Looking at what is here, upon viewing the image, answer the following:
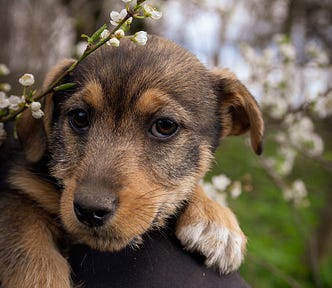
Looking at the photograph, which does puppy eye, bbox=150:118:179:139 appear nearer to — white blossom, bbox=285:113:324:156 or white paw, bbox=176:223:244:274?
white paw, bbox=176:223:244:274

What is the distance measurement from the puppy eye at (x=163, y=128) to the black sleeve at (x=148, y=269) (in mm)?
492

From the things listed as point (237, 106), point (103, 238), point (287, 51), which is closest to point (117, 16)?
point (103, 238)

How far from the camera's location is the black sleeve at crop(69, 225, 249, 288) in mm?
2111

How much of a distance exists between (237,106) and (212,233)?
857 millimetres

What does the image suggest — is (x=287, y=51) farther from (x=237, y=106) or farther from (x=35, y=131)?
(x=35, y=131)

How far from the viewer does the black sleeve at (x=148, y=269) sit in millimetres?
2111

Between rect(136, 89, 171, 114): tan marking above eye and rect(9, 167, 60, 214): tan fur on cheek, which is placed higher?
rect(136, 89, 171, 114): tan marking above eye

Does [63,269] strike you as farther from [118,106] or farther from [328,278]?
[328,278]

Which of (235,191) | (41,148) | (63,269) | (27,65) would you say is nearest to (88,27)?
(27,65)

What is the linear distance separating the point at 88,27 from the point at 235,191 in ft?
13.4

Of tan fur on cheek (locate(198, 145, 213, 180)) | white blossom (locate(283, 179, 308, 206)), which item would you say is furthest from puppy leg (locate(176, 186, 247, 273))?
white blossom (locate(283, 179, 308, 206))

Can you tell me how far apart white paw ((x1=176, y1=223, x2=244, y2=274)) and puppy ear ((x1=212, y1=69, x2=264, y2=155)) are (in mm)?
634

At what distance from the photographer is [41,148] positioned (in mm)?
2705

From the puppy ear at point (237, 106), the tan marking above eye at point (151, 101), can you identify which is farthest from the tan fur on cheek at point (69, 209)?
the puppy ear at point (237, 106)
